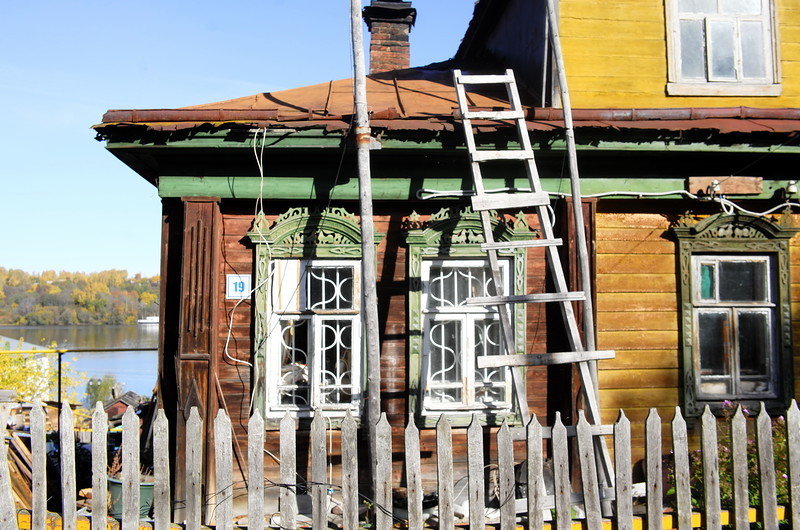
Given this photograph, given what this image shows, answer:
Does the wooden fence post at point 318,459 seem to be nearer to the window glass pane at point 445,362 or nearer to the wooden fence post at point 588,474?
the wooden fence post at point 588,474

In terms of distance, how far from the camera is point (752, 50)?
6898 mm

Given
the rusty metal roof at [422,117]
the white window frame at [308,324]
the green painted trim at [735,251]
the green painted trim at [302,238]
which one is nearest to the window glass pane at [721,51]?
the rusty metal roof at [422,117]

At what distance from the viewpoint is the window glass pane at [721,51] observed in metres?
6.85

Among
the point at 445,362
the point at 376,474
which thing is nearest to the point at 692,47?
the point at 445,362

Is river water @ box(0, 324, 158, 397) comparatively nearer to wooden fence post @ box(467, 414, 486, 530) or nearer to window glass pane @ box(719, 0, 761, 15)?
window glass pane @ box(719, 0, 761, 15)

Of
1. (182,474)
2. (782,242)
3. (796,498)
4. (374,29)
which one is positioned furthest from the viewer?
(374,29)

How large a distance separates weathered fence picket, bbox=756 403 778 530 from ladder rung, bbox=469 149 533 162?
2527 millimetres

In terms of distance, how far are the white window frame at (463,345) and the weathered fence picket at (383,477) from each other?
→ 1.94 m

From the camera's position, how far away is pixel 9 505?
14.3ft

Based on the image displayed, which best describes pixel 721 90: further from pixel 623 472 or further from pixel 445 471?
pixel 445 471

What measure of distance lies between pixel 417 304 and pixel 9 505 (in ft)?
11.3

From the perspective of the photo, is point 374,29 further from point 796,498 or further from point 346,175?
point 796,498

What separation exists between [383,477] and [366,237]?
187 cm

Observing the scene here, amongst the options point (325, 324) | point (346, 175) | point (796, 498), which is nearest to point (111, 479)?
point (325, 324)
